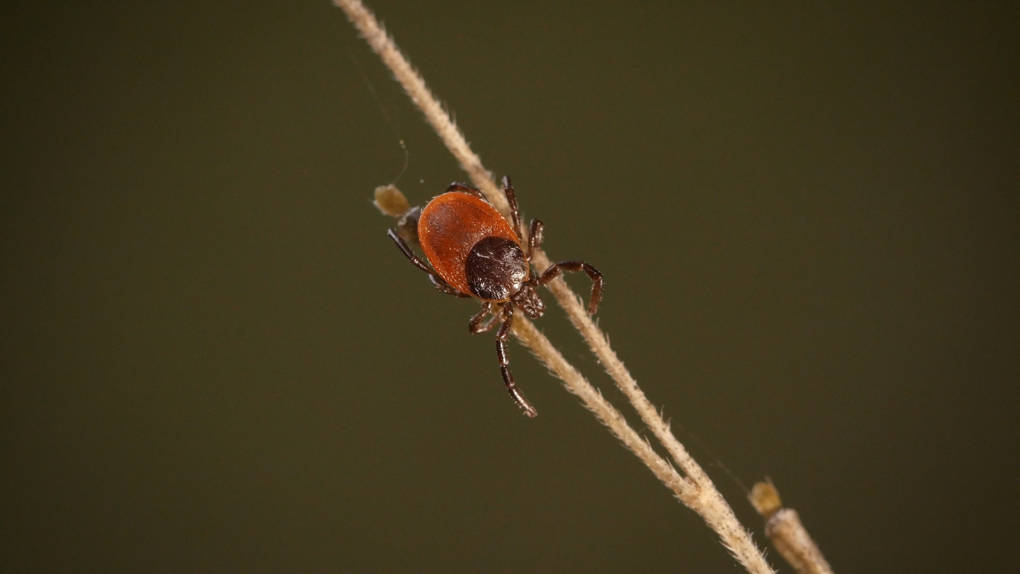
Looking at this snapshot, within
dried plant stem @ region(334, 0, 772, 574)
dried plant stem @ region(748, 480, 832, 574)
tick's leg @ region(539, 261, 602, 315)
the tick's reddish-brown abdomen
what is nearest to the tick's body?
the tick's reddish-brown abdomen

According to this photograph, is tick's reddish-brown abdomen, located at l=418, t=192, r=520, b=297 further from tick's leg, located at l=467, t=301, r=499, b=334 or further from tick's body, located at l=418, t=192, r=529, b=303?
tick's leg, located at l=467, t=301, r=499, b=334

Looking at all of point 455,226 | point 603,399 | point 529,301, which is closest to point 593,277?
point 529,301

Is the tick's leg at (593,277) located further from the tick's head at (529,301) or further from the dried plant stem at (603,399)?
the dried plant stem at (603,399)

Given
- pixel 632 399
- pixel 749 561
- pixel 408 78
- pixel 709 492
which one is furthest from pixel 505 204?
pixel 749 561

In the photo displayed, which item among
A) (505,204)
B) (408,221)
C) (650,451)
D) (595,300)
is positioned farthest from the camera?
(595,300)

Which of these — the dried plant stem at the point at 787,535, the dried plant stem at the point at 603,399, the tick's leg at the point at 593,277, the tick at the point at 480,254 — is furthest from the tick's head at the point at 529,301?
the dried plant stem at the point at 787,535

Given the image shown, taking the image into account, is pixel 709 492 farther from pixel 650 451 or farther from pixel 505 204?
pixel 505 204
